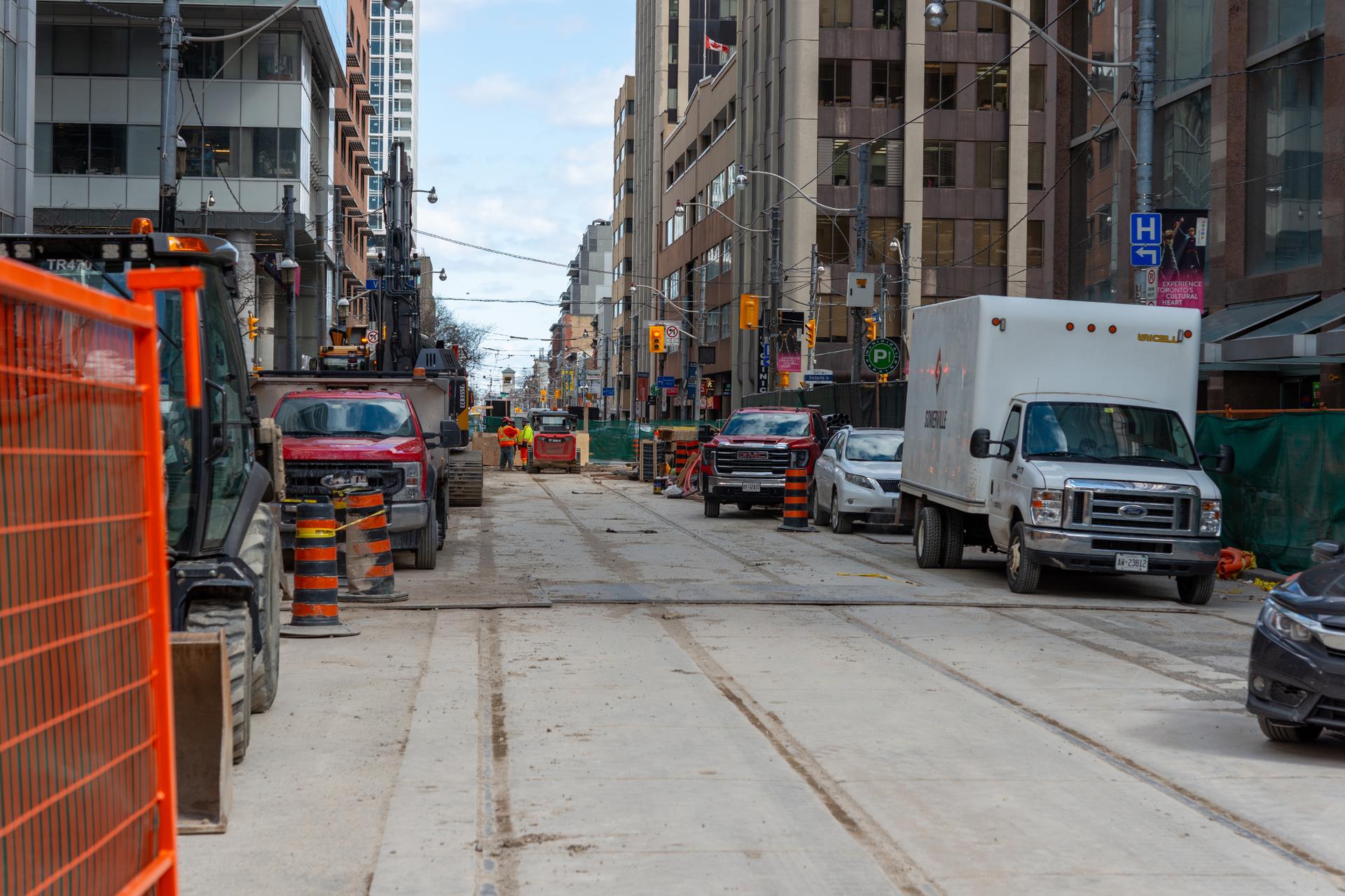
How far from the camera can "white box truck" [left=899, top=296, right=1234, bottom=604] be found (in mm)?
15359

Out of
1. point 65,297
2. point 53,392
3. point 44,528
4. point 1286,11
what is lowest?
point 44,528

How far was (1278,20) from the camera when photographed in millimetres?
27875

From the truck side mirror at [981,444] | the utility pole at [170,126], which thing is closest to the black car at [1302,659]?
the truck side mirror at [981,444]

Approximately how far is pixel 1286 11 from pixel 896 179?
36838mm

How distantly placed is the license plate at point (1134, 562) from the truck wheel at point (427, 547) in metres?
7.56

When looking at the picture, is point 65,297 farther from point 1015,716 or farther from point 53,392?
point 1015,716

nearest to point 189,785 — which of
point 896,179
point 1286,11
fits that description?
point 1286,11

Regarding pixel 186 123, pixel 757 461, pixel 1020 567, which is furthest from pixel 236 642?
pixel 186 123

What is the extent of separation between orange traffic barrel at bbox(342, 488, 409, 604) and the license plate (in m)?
7.14

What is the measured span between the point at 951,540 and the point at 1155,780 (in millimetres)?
11390

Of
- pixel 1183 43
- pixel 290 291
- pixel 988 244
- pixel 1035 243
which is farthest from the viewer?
pixel 1035 243

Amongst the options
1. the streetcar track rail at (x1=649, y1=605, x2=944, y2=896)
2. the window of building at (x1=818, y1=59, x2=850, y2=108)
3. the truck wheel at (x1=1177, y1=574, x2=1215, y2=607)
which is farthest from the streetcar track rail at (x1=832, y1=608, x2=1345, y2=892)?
the window of building at (x1=818, y1=59, x2=850, y2=108)

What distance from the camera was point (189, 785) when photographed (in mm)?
6242

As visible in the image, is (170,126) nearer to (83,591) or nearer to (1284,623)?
(1284,623)
